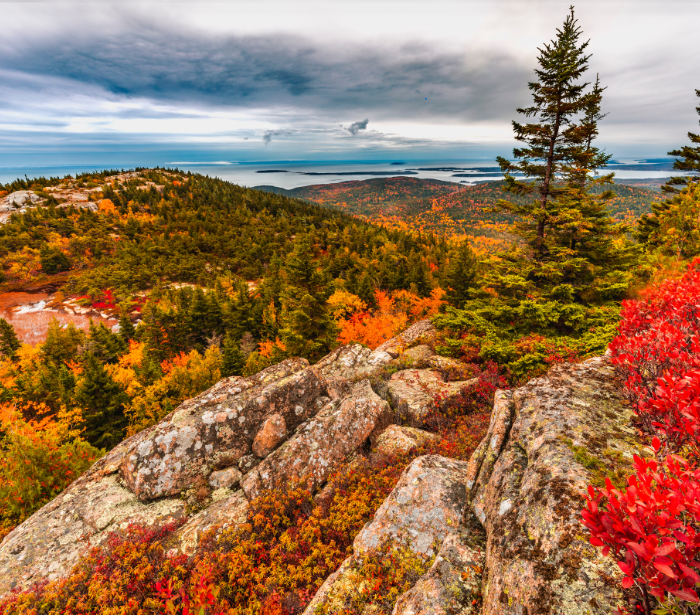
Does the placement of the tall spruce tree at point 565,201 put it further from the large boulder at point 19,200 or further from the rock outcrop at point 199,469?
the large boulder at point 19,200

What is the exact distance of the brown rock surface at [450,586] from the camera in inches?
167

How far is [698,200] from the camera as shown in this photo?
1414 cm

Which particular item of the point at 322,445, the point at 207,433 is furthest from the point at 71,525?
the point at 322,445

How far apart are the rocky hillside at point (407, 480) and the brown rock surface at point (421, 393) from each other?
3.1 inches

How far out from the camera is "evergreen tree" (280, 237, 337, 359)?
74.2ft

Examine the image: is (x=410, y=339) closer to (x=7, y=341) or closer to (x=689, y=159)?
(x=689, y=159)

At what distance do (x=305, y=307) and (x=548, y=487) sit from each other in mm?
20638

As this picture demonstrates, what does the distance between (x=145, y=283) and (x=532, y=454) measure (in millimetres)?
89825

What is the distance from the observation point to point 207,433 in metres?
10.9

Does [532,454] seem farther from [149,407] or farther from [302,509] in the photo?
[149,407]

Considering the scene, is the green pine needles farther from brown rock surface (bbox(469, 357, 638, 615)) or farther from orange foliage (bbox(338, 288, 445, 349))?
orange foliage (bbox(338, 288, 445, 349))

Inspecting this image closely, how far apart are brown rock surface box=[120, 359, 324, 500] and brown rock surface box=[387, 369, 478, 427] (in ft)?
12.2

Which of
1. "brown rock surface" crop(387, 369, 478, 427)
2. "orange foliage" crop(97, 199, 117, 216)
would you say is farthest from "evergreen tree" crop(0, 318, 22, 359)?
"orange foliage" crop(97, 199, 117, 216)

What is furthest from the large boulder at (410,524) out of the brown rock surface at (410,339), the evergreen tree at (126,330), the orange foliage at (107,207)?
the orange foliage at (107,207)
